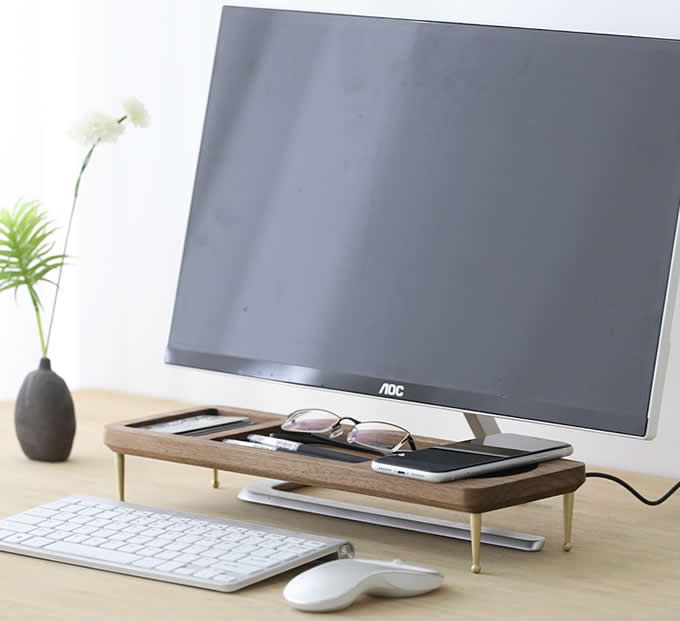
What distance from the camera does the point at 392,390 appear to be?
144 cm

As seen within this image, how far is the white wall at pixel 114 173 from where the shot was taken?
2168 millimetres

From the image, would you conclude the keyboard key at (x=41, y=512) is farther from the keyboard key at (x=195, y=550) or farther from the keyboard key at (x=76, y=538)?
the keyboard key at (x=195, y=550)

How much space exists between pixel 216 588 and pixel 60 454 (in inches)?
26.2

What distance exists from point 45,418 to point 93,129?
0.42 metres

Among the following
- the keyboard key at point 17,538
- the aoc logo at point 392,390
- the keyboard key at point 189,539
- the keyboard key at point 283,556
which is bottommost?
the keyboard key at point 17,538

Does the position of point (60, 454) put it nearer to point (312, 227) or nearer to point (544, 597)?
point (312, 227)

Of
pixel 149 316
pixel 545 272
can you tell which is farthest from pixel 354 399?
pixel 545 272

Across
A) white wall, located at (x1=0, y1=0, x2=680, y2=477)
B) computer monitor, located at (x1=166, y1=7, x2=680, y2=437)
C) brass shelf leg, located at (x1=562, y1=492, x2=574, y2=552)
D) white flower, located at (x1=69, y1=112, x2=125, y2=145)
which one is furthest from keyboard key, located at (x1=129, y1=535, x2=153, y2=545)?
white wall, located at (x1=0, y1=0, x2=680, y2=477)

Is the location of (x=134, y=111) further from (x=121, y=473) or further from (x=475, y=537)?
(x=475, y=537)

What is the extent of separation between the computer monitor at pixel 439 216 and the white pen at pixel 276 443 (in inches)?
4.1

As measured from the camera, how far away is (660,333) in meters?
1.30

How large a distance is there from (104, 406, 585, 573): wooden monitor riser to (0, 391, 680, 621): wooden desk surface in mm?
67

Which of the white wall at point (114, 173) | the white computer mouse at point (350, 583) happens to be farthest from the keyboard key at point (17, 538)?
the white wall at point (114, 173)

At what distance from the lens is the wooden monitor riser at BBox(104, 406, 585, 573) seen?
1212 millimetres
